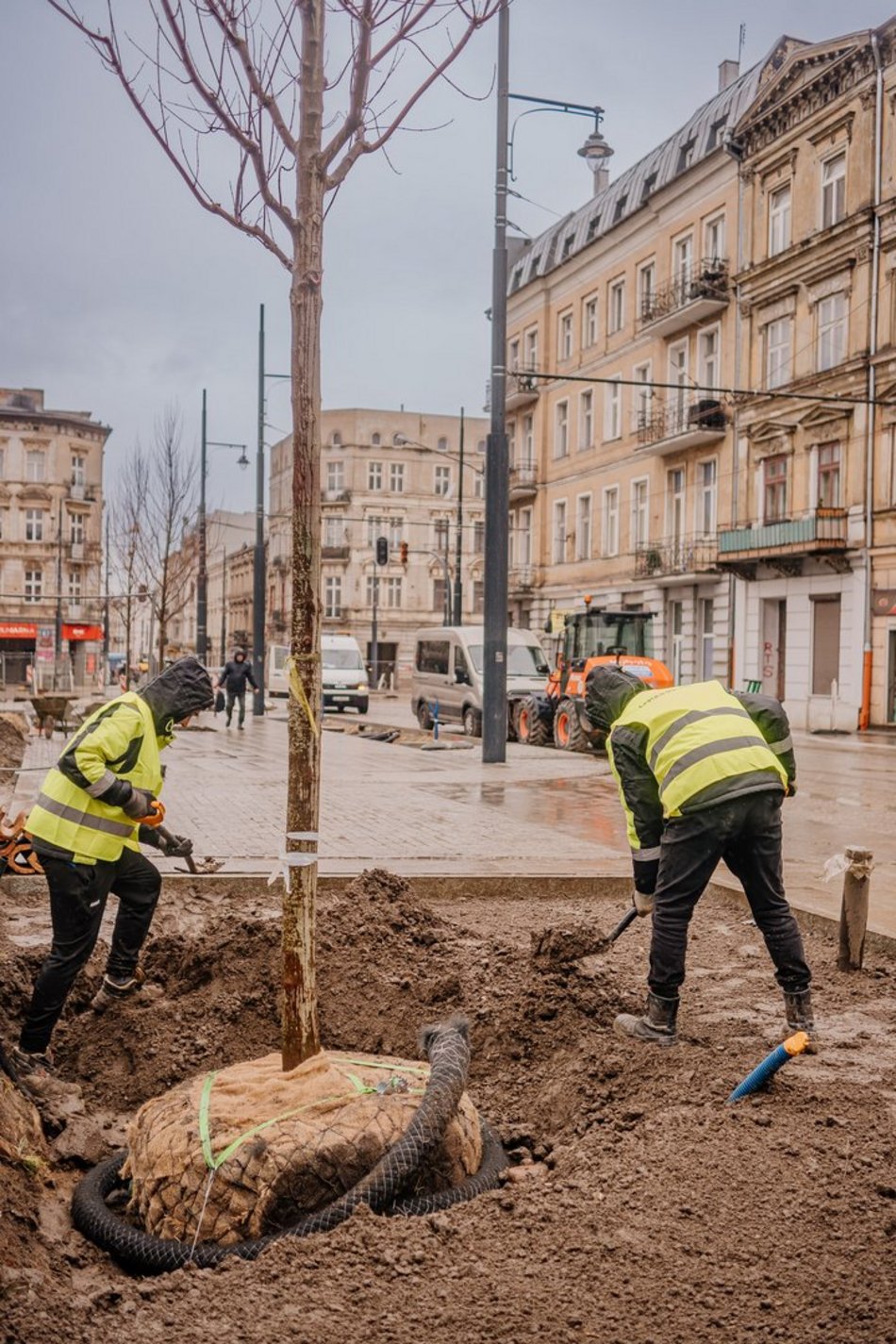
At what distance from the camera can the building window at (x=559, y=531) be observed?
4406 centimetres

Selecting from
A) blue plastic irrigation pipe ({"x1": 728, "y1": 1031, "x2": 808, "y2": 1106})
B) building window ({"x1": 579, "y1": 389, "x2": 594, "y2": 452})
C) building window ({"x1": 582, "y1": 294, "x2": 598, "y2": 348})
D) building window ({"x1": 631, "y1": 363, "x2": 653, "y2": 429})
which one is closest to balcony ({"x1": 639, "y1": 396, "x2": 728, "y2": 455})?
building window ({"x1": 631, "y1": 363, "x2": 653, "y2": 429})

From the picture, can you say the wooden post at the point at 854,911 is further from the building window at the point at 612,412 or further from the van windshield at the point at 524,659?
the building window at the point at 612,412

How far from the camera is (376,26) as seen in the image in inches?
157

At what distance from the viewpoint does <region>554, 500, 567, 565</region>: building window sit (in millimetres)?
44062

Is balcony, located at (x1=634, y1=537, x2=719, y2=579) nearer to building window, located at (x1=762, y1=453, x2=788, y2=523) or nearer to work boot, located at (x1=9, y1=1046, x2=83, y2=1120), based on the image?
building window, located at (x1=762, y1=453, x2=788, y2=523)

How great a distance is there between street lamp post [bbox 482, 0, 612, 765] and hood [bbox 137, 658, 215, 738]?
1243 cm

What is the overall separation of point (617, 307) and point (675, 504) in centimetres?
788

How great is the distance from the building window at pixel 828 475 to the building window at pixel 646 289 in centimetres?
902

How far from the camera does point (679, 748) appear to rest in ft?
16.2

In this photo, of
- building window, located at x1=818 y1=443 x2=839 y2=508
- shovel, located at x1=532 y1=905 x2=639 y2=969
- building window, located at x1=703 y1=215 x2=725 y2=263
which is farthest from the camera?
building window, located at x1=703 y1=215 x2=725 y2=263

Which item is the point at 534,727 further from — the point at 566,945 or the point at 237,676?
the point at 566,945

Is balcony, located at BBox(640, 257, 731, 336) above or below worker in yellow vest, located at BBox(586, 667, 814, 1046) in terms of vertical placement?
above

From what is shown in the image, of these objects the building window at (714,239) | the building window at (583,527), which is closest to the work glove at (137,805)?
the building window at (714,239)

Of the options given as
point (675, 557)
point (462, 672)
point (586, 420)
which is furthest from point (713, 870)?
point (586, 420)
